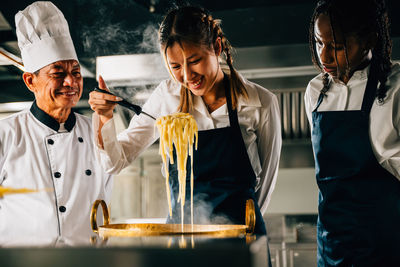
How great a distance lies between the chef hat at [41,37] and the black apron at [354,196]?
1489mm

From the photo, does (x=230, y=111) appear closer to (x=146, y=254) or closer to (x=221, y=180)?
(x=221, y=180)

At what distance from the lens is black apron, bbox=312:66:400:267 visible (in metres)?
1.75

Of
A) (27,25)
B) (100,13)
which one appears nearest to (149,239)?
(27,25)

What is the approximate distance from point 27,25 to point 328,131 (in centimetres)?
177

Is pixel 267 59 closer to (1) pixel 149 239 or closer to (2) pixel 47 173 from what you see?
(2) pixel 47 173

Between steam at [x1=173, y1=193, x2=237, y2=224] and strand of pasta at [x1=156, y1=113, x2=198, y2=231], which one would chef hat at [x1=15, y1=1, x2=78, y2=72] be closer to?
strand of pasta at [x1=156, y1=113, x2=198, y2=231]

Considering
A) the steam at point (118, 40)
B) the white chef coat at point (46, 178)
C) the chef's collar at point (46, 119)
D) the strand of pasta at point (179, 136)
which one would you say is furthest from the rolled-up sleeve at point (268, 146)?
the chef's collar at point (46, 119)

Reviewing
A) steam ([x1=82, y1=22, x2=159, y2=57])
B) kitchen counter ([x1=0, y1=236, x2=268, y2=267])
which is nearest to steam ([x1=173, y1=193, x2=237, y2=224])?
kitchen counter ([x1=0, y1=236, x2=268, y2=267])

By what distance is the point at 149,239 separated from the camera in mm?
1066

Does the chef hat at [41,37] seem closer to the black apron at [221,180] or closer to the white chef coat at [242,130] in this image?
the white chef coat at [242,130]

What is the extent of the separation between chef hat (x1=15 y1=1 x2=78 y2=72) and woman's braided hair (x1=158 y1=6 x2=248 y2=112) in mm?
609

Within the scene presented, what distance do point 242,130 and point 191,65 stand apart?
427 mm

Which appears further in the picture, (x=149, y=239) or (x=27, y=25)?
(x=27, y=25)

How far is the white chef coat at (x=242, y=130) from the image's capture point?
7.05 feet
